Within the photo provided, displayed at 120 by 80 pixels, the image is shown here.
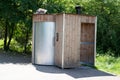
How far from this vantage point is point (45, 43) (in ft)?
40.9

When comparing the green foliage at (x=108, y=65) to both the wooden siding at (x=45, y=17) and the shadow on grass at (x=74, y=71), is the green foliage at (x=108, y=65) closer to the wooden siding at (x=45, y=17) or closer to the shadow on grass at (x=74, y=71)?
the shadow on grass at (x=74, y=71)

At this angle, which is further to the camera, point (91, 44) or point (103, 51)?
point (103, 51)

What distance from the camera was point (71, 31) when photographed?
1190 centimetres

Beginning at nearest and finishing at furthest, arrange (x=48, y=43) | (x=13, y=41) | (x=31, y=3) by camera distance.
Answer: (x=48, y=43) < (x=31, y=3) < (x=13, y=41)

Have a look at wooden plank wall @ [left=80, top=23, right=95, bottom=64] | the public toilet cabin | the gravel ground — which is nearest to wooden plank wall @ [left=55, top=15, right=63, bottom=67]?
the public toilet cabin

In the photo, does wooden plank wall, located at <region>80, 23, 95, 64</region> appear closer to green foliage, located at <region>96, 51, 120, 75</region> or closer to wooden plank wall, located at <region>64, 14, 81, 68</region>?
green foliage, located at <region>96, 51, 120, 75</region>

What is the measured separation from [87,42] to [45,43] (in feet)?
7.01

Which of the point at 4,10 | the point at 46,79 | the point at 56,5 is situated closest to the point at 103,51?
the point at 56,5

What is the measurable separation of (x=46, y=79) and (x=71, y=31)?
3.17 metres

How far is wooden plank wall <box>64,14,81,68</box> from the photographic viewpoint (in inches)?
464

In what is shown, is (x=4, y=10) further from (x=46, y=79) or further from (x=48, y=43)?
(x=46, y=79)

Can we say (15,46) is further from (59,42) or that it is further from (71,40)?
(71,40)

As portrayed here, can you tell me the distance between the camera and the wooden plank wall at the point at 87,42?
13367mm

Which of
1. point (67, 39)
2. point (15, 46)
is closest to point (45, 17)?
point (67, 39)
